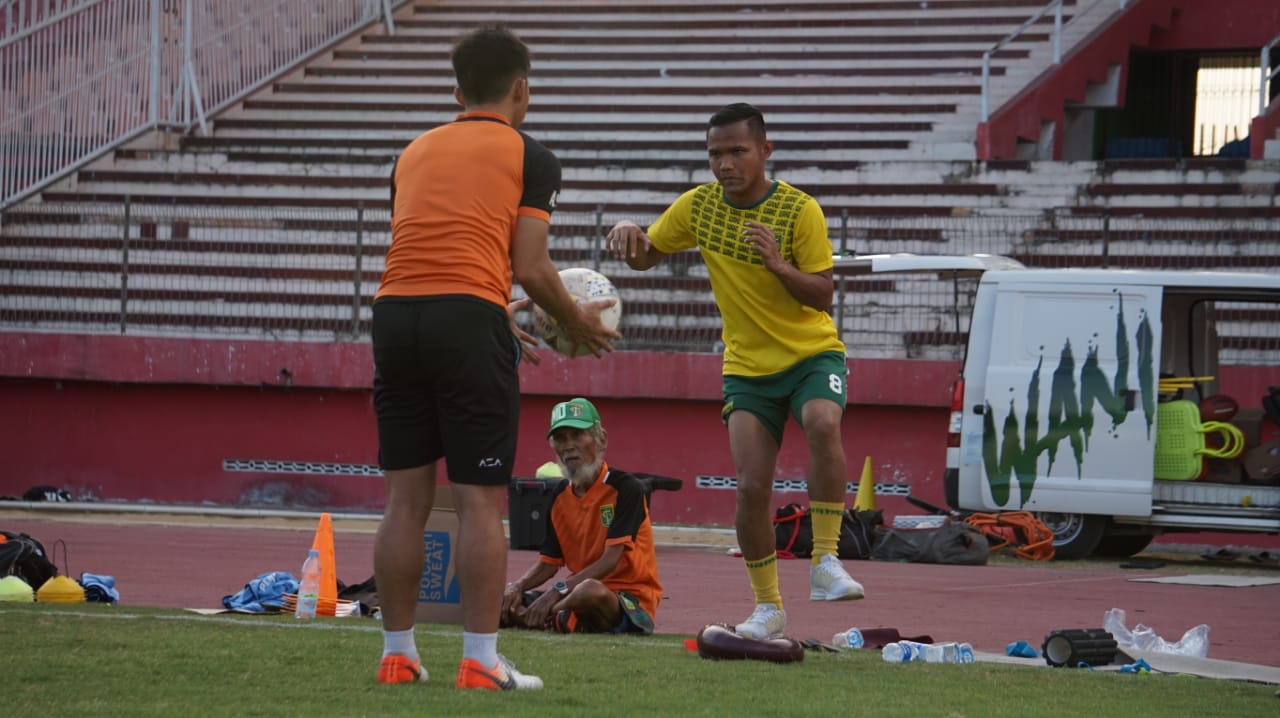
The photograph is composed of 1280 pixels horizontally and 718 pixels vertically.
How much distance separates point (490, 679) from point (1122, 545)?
1126 centimetres

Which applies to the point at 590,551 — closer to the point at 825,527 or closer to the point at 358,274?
the point at 825,527

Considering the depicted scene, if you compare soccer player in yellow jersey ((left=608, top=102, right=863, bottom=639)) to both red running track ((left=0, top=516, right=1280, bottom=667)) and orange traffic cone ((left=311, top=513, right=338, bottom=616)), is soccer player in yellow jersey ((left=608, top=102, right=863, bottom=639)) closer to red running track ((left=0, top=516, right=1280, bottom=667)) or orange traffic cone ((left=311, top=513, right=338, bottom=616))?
red running track ((left=0, top=516, right=1280, bottom=667))

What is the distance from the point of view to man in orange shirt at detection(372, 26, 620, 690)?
224 inches

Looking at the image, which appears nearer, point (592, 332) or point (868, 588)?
point (592, 332)

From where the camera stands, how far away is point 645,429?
62.8ft

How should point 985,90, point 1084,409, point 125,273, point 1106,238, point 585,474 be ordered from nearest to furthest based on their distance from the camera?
point 585,474 → point 1084,409 → point 1106,238 → point 125,273 → point 985,90

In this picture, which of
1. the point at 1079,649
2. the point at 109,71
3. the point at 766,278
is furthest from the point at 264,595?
the point at 109,71

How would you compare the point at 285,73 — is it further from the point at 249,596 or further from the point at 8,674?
the point at 8,674

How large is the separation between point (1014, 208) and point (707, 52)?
7.18 m

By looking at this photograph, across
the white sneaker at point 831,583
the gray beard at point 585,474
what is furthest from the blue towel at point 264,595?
the white sneaker at point 831,583

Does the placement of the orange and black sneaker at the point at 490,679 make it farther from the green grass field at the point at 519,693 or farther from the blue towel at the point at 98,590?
the blue towel at the point at 98,590

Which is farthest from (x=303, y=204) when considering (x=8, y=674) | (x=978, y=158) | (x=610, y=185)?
(x=8, y=674)

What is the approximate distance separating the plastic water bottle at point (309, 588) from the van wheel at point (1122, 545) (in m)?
8.70

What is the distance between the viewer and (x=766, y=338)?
7.64m
